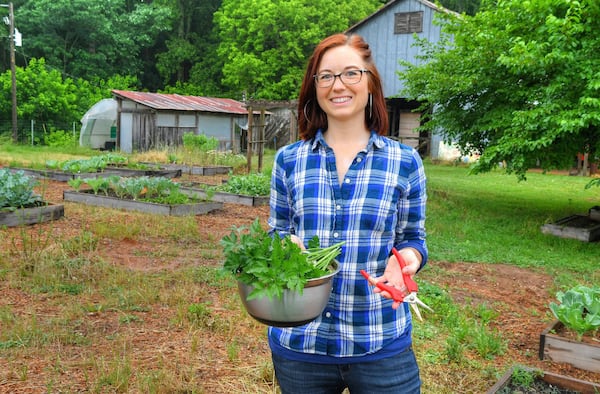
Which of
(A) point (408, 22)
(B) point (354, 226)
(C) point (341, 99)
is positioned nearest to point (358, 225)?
(B) point (354, 226)

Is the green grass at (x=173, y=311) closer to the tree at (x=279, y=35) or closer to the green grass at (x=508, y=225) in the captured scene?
the green grass at (x=508, y=225)

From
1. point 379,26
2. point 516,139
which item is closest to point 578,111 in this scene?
point 516,139

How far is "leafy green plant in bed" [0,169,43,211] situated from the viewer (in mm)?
8000

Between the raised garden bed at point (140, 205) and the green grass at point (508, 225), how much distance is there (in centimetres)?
376

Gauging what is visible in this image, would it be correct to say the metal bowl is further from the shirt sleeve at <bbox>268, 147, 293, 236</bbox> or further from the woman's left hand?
the shirt sleeve at <bbox>268, 147, 293, 236</bbox>

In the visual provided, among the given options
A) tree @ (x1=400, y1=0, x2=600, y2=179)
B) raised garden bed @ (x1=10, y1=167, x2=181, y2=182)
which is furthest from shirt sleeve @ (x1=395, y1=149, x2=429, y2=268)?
raised garden bed @ (x1=10, y1=167, x2=181, y2=182)

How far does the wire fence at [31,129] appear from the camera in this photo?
90.3 ft

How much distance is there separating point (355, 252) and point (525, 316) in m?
3.77

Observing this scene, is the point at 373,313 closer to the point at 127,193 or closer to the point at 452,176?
the point at 127,193

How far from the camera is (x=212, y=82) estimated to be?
119 feet

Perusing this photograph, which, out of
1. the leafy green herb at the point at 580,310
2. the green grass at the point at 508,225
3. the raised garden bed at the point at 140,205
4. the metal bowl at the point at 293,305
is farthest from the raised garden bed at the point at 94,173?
the metal bowl at the point at 293,305

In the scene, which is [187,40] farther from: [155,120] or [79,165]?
[79,165]

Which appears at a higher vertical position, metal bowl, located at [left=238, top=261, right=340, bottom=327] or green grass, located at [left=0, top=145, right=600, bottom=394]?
metal bowl, located at [left=238, top=261, right=340, bottom=327]

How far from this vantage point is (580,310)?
4246 mm
